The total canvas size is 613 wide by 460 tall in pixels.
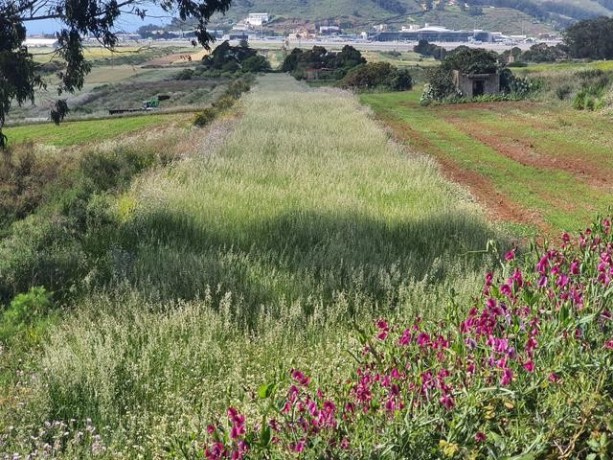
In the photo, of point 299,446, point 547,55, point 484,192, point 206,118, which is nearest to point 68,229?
point 299,446

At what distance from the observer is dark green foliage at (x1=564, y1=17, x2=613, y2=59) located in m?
105

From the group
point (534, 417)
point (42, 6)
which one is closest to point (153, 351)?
point (534, 417)

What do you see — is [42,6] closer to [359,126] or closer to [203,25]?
[203,25]

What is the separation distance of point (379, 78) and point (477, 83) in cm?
1723

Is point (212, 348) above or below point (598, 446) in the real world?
below

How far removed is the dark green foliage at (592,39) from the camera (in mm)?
104938

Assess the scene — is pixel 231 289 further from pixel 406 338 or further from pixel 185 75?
pixel 185 75

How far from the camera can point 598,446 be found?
218 cm

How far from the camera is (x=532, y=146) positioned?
67.2 ft

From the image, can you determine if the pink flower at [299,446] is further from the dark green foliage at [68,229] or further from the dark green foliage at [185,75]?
the dark green foliage at [185,75]

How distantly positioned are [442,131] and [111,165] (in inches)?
597

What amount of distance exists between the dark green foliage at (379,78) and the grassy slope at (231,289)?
5077 cm

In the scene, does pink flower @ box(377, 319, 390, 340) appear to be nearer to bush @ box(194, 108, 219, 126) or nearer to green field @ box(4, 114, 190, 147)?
bush @ box(194, 108, 219, 126)

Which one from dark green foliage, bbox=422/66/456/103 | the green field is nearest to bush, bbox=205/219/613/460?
the green field
